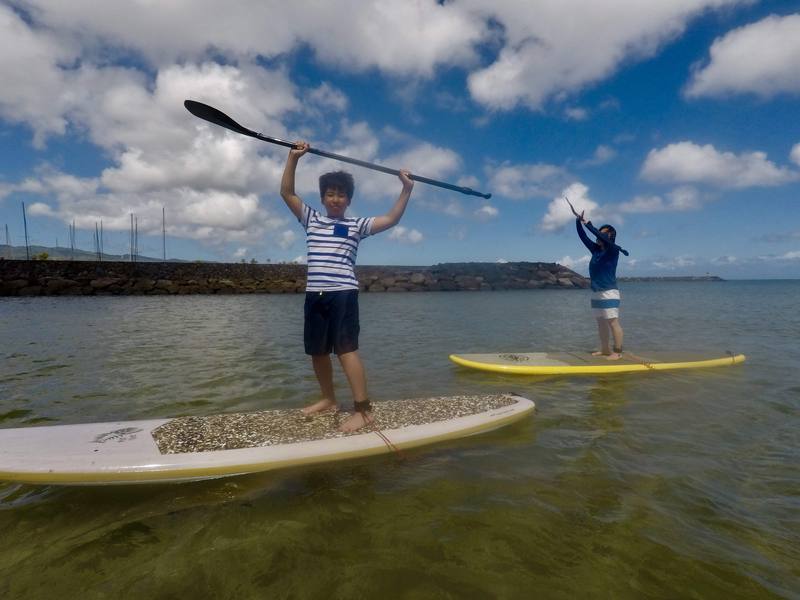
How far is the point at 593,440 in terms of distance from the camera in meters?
4.17

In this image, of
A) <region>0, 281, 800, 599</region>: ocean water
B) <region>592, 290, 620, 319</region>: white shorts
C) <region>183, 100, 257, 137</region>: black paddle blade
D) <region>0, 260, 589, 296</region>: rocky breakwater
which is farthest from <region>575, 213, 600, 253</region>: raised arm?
<region>0, 260, 589, 296</region>: rocky breakwater

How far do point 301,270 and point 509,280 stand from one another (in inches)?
1146

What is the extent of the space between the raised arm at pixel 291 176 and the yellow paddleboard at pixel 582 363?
16.4ft

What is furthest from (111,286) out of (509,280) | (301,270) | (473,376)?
(509,280)

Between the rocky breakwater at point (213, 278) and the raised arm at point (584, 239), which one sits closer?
the raised arm at point (584, 239)

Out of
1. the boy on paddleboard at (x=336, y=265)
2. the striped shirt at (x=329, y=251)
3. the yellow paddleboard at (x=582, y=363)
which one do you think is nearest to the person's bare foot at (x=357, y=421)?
the boy on paddleboard at (x=336, y=265)

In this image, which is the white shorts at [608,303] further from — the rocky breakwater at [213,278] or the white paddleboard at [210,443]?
the rocky breakwater at [213,278]

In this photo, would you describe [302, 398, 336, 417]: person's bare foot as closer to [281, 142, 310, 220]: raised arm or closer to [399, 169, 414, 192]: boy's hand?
[281, 142, 310, 220]: raised arm

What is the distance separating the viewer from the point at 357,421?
4.11 meters

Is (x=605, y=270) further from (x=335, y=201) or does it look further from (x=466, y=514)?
(x=466, y=514)

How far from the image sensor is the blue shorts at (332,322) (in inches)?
158

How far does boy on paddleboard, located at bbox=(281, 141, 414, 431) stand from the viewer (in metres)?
4.03

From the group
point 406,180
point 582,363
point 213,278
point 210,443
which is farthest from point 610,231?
point 213,278

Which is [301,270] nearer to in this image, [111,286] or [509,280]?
[111,286]
